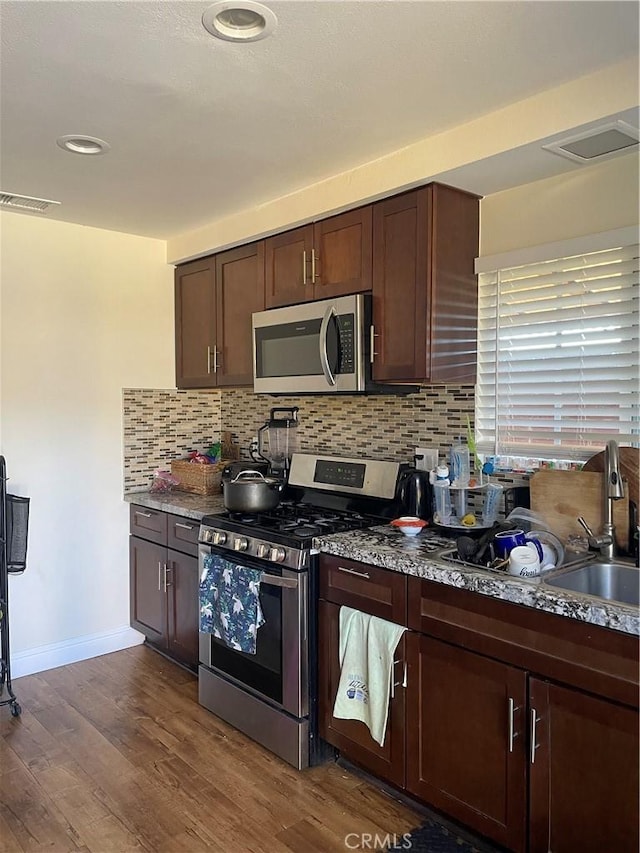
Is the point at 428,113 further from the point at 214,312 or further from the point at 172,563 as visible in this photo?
the point at 172,563

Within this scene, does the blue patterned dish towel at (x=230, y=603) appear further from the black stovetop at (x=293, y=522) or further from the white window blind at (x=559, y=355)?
the white window blind at (x=559, y=355)

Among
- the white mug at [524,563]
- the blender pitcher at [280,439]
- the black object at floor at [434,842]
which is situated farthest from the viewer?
the blender pitcher at [280,439]

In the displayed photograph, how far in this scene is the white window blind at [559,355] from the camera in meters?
2.26

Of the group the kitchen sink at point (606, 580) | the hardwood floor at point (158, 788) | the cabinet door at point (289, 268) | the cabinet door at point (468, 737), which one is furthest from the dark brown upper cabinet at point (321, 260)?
the hardwood floor at point (158, 788)

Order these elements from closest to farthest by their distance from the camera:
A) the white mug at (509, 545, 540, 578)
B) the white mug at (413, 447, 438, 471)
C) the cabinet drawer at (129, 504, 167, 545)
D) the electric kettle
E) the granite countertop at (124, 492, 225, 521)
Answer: the white mug at (509, 545, 540, 578) → the electric kettle → the white mug at (413, 447, 438, 471) → the granite countertop at (124, 492, 225, 521) → the cabinet drawer at (129, 504, 167, 545)

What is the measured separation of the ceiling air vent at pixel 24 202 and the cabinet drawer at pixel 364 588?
212 centimetres

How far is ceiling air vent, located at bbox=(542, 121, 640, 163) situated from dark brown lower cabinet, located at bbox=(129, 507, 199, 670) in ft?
7.21

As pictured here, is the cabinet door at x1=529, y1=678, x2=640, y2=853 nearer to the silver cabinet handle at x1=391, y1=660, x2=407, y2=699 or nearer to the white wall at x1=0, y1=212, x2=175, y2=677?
the silver cabinet handle at x1=391, y1=660, x2=407, y2=699

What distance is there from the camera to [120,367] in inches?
144

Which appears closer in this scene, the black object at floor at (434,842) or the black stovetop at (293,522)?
the black object at floor at (434,842)

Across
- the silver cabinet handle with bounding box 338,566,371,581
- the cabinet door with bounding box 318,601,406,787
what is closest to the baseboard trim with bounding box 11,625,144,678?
the cabinet door with bounding box 318,601,406,787

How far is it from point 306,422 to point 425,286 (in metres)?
1.26

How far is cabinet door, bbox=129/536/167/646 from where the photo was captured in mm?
3436

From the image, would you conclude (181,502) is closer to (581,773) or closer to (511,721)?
(511,721)
